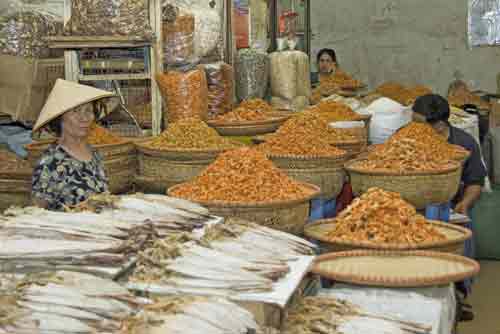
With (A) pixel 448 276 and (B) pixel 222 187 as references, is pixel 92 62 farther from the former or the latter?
(A) pixel 448 276

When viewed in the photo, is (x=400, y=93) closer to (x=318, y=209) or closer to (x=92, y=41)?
(x=318, y=209)

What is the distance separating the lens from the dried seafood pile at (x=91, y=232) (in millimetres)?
1814

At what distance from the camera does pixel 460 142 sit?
15.5 feet

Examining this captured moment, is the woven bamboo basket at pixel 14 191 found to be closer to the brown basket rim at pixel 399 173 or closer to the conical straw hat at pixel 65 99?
the conical straw hat at pixel 65 99

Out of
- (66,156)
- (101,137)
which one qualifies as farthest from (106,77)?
(66,156)

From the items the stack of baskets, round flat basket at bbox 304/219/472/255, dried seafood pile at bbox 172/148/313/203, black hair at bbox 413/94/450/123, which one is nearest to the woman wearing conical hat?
dried seafood pile at bbox 172/148/313/203

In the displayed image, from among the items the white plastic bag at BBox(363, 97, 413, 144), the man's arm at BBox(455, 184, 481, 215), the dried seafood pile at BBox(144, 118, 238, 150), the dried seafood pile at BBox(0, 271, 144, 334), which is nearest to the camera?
the dried seafood pile at BBox(0, 271, 144, 334)

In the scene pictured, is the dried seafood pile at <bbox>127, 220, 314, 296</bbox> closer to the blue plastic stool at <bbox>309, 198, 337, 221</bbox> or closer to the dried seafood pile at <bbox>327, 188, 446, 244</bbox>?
the dried seafood pile at <bbox>327, 188, 446, 244</bbox>

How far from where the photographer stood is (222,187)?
289cm

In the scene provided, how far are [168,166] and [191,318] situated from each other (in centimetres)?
216

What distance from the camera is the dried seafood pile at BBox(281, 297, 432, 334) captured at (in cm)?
192

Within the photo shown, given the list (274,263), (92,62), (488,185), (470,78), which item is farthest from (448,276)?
(470,78)

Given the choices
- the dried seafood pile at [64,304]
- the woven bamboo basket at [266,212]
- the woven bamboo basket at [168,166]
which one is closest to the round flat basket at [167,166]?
the woven bamboo basket at [168,166]

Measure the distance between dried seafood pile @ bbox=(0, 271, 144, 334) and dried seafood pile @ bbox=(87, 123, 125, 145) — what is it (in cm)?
220
